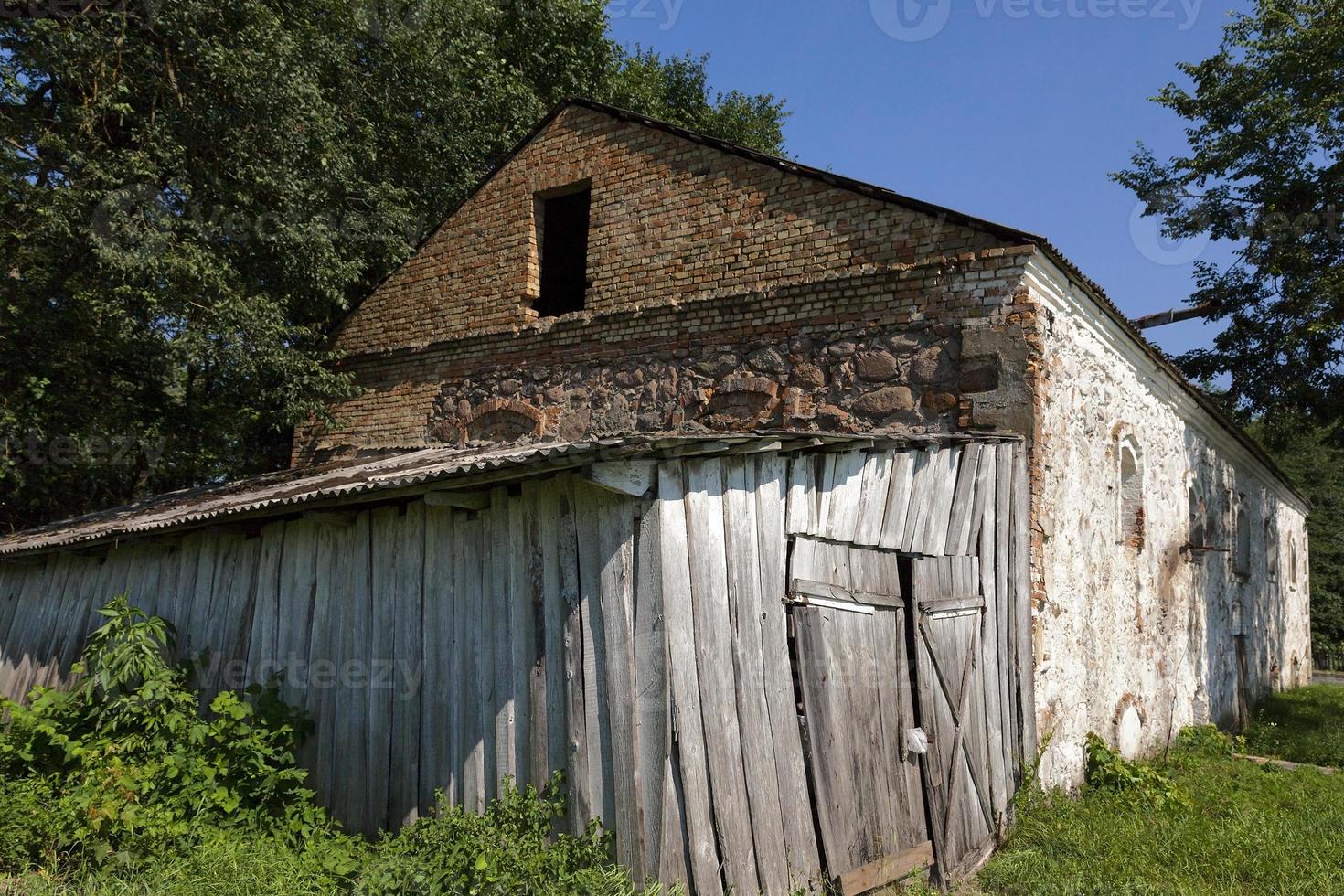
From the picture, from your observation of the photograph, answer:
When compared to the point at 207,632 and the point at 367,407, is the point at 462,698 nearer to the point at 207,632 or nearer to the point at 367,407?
the point at 207,632

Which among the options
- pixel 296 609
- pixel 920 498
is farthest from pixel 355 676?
pixel 920 498

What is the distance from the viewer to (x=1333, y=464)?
97.1ft

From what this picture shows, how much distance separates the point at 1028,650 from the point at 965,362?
2.16 m

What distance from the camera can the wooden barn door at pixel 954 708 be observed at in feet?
17.7

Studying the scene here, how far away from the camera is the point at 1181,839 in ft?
19.2

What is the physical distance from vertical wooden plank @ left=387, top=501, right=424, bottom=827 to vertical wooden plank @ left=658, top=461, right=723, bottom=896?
1.53m

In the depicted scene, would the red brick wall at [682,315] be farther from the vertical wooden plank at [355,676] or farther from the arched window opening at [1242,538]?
the arched window opening at [1242,538]

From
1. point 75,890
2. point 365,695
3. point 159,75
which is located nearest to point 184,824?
point 75,890

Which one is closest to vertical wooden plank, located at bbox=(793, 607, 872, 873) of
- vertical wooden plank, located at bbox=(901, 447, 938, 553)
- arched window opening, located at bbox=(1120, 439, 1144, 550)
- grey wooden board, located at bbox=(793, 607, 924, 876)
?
grey wooden board, located at bbox=(793, 607, 924, 876)

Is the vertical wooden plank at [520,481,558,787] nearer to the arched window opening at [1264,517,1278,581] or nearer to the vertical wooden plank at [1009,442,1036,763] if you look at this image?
the vertical wooden plank at [1009,442,1036,763]

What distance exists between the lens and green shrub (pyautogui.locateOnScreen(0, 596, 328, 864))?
15.0ft

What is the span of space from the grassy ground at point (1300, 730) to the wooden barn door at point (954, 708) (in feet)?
19.9

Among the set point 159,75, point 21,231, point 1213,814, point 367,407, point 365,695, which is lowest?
point 1213,814

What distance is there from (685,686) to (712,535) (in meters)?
0.75
